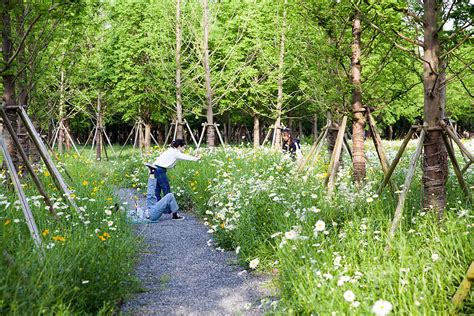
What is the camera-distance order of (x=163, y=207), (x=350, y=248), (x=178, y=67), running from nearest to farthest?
(x=350, y=248) → (x=163, y=207) → (x=178, y=67)

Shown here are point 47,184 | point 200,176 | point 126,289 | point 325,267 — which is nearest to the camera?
point 325,267

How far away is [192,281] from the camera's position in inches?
208

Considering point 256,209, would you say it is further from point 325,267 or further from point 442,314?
point 442,314

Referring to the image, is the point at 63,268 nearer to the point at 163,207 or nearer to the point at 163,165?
the point at 163,207

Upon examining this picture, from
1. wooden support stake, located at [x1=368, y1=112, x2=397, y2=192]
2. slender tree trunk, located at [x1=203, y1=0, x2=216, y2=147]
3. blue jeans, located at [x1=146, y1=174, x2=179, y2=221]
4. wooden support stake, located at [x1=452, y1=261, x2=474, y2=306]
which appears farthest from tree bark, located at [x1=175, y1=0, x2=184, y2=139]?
wooden support stake, located at [x1=452, y1=261, x2=474, y2=306]

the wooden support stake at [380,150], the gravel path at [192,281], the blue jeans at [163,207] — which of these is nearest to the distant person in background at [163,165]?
the blue jeans at [163,207]

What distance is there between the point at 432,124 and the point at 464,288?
7.58ft

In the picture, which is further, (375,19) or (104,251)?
(375,19)

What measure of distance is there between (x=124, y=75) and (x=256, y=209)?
17392mm

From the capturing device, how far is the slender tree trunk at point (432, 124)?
16.0 feet

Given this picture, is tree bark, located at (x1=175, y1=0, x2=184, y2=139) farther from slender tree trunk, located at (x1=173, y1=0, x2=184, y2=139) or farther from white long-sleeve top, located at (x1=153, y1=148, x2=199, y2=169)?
white long-sleeve top, located at (x1=153, y1=148, x2=199, y2=169)

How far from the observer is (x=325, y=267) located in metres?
3.84

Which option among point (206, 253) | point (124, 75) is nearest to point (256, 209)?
point (206, 253)

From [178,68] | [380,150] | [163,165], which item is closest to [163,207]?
[163,165]
